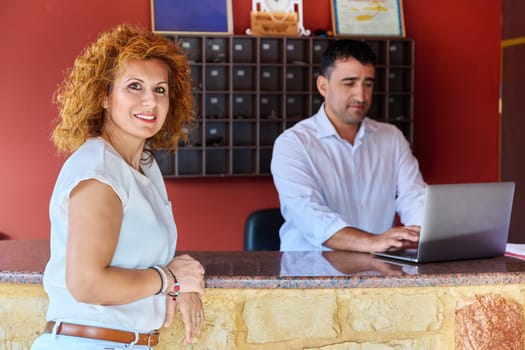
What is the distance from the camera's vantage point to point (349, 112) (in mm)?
3471

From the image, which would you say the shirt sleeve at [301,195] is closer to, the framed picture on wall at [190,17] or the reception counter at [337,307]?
the reception counter at [337,307]

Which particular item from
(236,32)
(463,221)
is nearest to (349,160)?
(463,221)

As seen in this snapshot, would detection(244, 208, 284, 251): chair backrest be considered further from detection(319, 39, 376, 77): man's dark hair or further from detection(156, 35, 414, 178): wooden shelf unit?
detection(156, 35, 414, 178): wooden shelf unit

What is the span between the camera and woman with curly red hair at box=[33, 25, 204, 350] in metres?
1.65

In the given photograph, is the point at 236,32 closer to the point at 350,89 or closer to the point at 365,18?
the point at 365,18

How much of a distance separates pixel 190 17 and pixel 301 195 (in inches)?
97.3

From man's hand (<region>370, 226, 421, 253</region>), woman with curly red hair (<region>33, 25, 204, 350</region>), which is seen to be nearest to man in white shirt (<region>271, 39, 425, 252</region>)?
man's hand (<region>370, 226, 421, 253</region>)

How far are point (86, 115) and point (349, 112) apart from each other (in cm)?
180

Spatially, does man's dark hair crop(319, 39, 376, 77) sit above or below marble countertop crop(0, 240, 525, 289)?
above

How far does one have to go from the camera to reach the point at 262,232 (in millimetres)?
3592

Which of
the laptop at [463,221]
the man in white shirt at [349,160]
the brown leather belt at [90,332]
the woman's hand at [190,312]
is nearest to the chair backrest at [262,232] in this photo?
the man in white shirt at [349,160]

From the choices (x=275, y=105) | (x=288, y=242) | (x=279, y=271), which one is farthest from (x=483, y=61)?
(x=279, y=271)

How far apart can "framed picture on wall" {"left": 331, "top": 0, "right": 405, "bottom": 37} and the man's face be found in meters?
2.06

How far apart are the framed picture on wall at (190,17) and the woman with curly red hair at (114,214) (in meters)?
3.32
